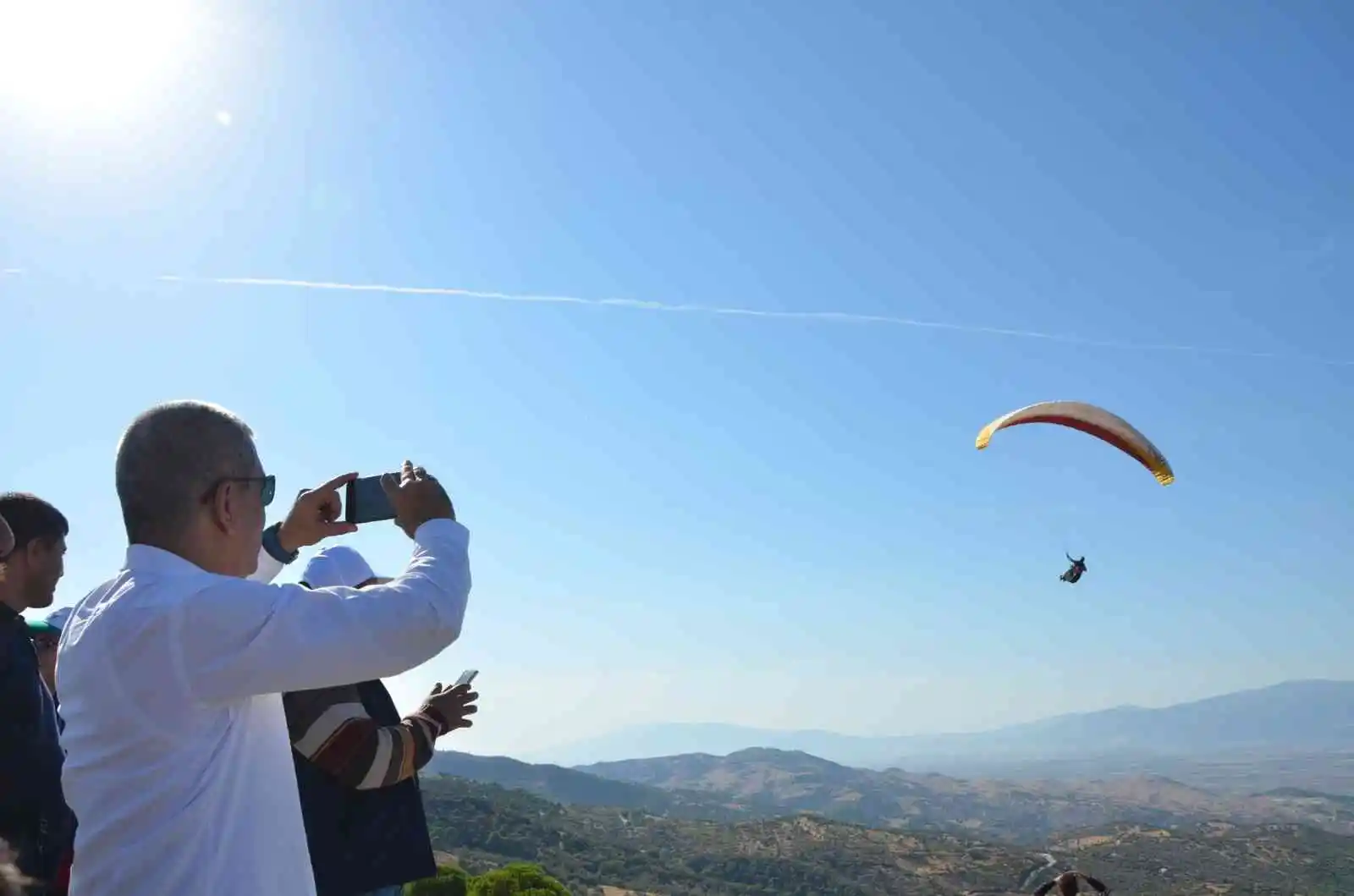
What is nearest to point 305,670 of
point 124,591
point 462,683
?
point 124,591

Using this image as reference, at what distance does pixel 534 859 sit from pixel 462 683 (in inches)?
2461

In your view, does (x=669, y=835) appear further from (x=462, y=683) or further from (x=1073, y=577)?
(x=462, y=683)

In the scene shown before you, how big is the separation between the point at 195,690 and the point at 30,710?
245cm

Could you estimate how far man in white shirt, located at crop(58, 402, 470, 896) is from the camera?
2.30 meters

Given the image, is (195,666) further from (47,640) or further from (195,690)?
(47,640)

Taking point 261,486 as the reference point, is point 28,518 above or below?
above

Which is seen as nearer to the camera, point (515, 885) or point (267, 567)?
point (267, 567)

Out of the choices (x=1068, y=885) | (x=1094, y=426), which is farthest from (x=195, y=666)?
(x=1094, y=426)

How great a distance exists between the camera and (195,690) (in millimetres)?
2309

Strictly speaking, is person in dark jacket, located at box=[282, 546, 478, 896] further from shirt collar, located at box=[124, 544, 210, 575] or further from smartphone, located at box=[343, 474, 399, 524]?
shirt collar, located at box=[124, 544, 210, 575]

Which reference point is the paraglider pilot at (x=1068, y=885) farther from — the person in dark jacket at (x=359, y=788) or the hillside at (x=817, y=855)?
the hillside at (x=817, y=855)

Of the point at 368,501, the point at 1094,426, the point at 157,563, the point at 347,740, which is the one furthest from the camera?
the point at 1094,426

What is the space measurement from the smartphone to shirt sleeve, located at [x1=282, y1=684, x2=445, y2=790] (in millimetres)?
736

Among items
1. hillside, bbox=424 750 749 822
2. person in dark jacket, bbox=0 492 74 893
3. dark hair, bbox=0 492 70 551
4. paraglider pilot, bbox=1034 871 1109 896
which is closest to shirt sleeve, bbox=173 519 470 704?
person in dark jacket, bbox=0 492 74 893
